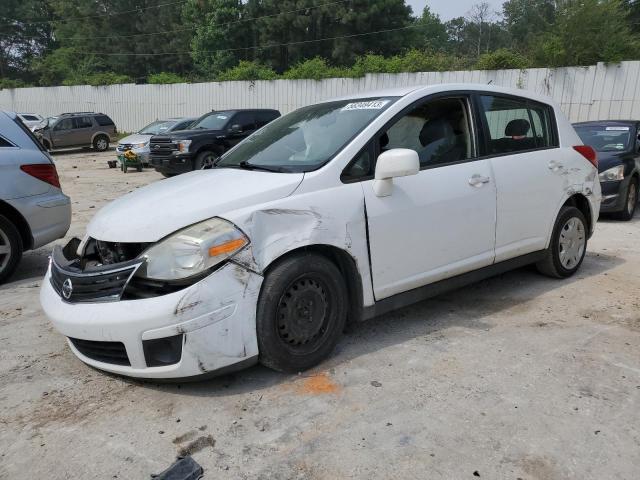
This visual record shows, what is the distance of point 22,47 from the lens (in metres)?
63.0

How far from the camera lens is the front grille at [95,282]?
283cm

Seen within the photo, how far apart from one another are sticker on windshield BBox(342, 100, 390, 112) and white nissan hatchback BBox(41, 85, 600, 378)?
0.04 ft

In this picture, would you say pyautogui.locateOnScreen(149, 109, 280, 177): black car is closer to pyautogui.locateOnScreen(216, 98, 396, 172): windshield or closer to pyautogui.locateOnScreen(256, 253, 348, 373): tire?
pyautogui.locateOnScreen(216, 98, 396, 172): windshield

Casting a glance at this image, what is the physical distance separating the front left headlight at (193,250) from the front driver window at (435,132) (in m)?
1.27

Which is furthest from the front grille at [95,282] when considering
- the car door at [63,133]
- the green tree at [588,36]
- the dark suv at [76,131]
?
Answer: the car door at [63,133]

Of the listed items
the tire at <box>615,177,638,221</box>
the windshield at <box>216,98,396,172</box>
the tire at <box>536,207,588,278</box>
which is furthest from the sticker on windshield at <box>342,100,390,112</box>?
the tire at <box>615,177,638,221</box>

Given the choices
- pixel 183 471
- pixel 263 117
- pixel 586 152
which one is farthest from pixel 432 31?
pixel 183 471

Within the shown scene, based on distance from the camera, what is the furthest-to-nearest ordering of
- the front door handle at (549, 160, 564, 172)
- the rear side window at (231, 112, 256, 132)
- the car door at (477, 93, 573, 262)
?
the rear side window at (231, 112, 256, 132) → the front door handle at (549, 160, 564, 172) → the car door at (477, 93, 573, 262)

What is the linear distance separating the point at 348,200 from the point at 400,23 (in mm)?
43927

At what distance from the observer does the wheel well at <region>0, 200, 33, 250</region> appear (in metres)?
5.11

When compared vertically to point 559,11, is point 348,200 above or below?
A: below

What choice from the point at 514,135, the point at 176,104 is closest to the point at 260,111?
the point at 514,135

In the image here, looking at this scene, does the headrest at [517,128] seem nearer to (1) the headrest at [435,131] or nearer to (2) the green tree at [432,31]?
(1) the headrest at [435,131]

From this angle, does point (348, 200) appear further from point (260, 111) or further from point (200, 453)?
point (260, 111)
